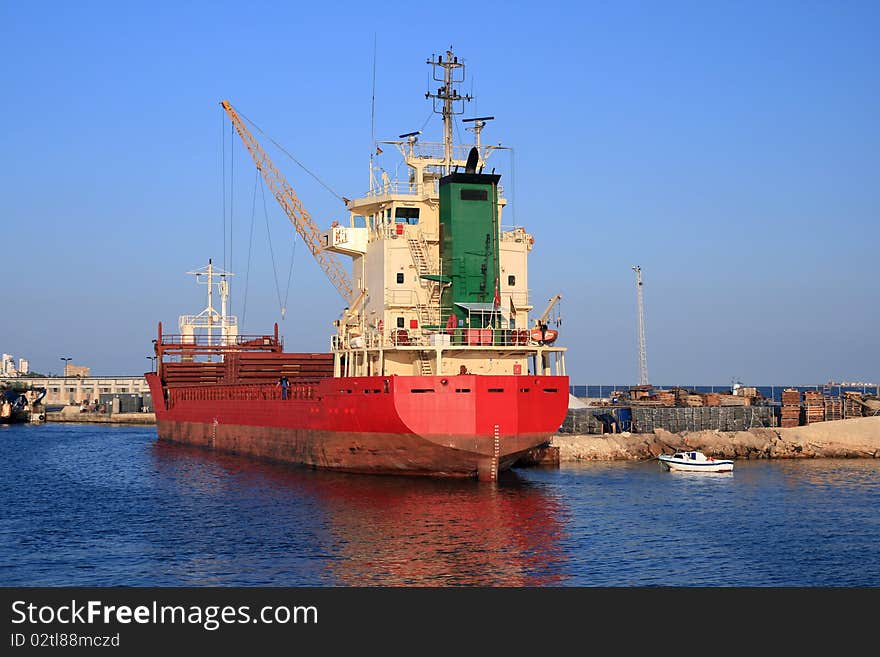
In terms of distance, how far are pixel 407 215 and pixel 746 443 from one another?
71.0 ft

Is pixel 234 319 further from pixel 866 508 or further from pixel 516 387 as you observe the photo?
pixel 866 508

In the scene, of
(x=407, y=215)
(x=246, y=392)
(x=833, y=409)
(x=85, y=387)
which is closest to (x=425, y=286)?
(x=407, y=215)

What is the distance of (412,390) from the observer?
35.9 meters

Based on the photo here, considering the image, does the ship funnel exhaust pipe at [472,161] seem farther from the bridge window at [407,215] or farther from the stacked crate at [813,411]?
the stacked crate at [813,411]

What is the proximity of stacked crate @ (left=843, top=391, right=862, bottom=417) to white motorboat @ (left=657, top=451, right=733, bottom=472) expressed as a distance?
18.8m

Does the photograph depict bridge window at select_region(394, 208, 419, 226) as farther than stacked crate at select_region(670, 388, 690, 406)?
No

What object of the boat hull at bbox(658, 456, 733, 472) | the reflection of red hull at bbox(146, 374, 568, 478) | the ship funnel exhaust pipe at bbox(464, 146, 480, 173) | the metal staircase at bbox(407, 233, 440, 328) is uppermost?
the ship funnel exhaust pipe at bbox(464, 146, 480, 173)

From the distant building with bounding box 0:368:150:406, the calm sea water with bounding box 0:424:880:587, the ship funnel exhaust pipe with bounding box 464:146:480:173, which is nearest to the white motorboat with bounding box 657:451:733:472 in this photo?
the calm sea water with bounding box 0:424:880:587

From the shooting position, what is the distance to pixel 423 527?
1134 inches

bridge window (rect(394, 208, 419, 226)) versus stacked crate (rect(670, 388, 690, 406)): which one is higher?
bridge window (rect(394, 208, 419, 226))

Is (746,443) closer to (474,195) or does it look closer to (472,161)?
(474,195)

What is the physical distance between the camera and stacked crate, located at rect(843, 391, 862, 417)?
194 feet

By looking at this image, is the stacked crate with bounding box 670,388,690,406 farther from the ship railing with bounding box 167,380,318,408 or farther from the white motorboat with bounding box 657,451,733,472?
the ship railing with bounding box 167,380,318,408
